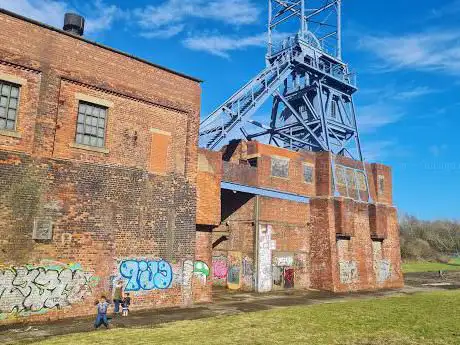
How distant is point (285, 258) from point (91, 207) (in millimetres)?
11819

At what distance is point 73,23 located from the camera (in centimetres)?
1475

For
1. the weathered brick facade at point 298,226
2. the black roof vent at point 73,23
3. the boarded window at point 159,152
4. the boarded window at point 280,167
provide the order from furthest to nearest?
the boarded window at point 280,167
the weathered brick facade at point 298,226
the boarded window at point 159,152
the black roof vent at point 73,23

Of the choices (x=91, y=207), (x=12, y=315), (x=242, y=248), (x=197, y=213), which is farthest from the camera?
(x=242, y=248)

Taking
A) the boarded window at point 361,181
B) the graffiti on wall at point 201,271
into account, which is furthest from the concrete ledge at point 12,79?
the boarded window at point 361,181

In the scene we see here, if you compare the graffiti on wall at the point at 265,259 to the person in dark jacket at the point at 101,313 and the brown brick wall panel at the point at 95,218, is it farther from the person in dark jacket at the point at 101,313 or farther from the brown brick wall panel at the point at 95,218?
the person in dark jacket at the point at 101,313

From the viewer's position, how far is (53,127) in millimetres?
12531

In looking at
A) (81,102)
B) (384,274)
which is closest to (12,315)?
(81,102)

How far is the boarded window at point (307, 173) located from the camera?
2316 cm

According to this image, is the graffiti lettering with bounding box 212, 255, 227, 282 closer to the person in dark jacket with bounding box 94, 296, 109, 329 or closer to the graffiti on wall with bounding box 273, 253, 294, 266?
the graffiti on wall with bounding box 273, 253, 294, 266

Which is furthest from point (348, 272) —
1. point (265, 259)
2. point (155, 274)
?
point (155, 274)

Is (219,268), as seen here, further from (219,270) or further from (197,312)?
(197,312)

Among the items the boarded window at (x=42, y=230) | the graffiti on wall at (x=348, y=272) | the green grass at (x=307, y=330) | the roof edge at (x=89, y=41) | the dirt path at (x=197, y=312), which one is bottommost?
the dirt path at (x=197, y=312)

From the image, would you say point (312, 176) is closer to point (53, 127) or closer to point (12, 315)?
point (53, 127)

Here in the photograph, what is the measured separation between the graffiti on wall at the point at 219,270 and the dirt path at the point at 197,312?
128 centimetres
